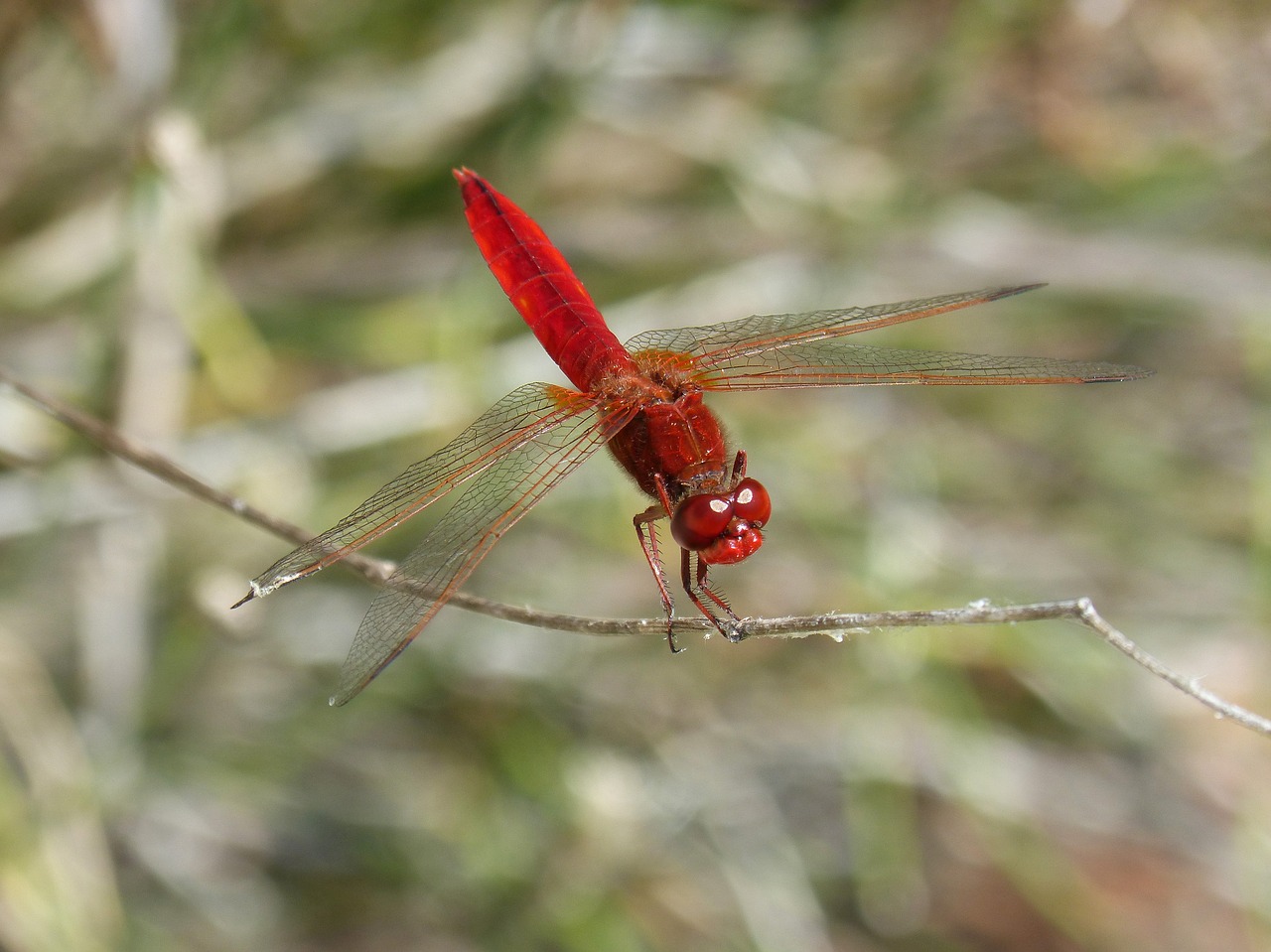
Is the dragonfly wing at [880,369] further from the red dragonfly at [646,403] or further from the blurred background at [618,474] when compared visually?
the blurred background at [618,474]

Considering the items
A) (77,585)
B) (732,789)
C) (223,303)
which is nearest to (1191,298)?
(732,789)

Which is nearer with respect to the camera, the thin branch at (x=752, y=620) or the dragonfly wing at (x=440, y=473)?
the thin branch at (x=752, y=620)

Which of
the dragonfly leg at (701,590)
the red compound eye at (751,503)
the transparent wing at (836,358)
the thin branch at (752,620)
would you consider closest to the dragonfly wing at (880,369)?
the transparent wing at (836,358)

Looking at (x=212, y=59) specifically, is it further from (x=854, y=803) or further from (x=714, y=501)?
(x=854, y=803)

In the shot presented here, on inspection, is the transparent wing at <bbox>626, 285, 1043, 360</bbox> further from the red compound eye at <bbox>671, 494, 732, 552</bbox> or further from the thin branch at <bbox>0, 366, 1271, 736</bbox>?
Result: the thin branch at <bbox>0, 366, 1271, 736</bbox>

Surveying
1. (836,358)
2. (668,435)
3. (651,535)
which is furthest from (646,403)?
(836,358)

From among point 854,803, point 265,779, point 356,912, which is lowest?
point 854,803

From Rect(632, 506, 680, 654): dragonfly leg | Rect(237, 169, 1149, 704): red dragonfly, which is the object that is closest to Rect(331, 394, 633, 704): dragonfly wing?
Rect(237, 169, 1149, 704): red dragonfly
